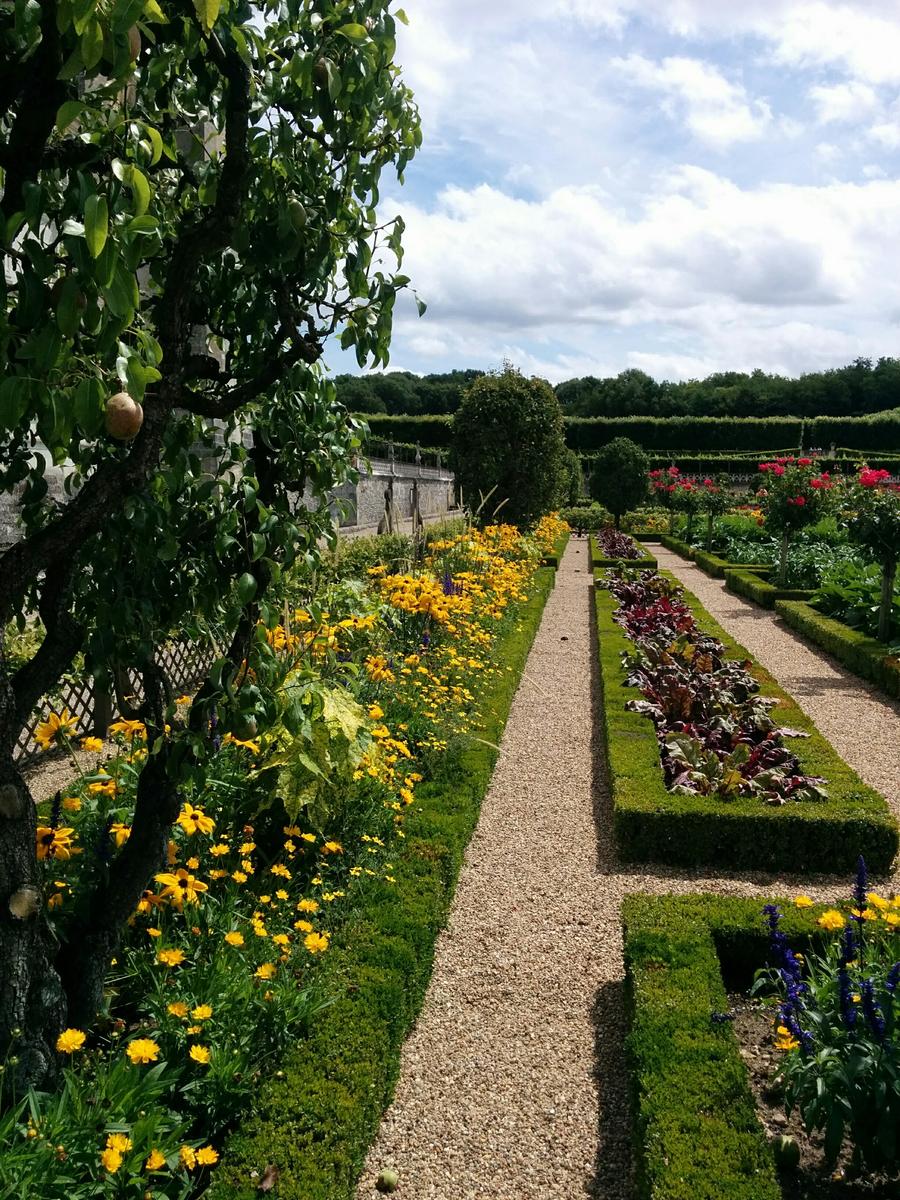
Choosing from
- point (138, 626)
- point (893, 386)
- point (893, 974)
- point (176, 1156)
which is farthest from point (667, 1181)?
point (893, 386)

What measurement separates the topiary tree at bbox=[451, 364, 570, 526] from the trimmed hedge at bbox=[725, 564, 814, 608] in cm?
405

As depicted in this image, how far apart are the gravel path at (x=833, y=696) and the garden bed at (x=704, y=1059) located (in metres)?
2.45

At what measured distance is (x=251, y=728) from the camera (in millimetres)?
2383

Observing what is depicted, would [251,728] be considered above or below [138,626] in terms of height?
below

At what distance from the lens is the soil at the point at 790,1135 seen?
8.55 feet

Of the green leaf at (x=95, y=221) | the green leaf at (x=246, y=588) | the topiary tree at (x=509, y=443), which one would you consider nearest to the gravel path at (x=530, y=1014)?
the green leaf at (x=246, y=588)

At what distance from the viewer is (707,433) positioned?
5356 cm

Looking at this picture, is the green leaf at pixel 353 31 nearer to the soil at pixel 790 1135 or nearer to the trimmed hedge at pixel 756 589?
the soil at pixel 790 1135

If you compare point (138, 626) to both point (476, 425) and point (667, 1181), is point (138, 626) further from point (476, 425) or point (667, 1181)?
point (476, 425)

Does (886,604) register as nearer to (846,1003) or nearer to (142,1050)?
(846,1003)

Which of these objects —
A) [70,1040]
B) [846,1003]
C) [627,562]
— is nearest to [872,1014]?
[846,1003]

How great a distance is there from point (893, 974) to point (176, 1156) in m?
2.04

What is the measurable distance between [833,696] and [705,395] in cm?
6519

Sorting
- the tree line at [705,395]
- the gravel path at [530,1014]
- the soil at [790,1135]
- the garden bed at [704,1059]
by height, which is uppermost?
the tree line at [705,395]
